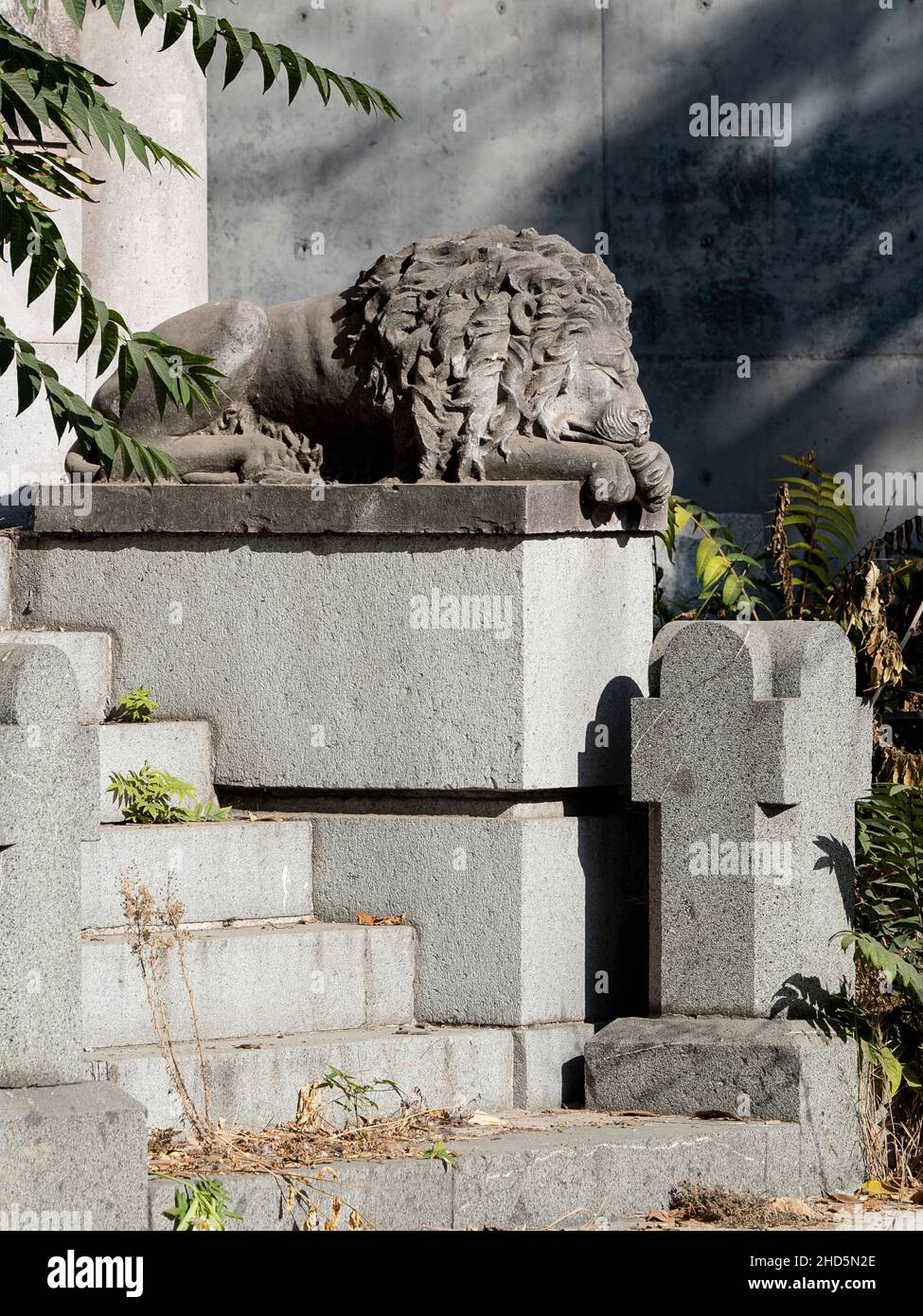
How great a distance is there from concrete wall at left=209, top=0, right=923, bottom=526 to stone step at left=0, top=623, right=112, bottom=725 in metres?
4.68

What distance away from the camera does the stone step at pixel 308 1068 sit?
5504mm

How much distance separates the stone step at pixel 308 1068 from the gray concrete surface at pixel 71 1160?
629 millimetres

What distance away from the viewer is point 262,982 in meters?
5.96

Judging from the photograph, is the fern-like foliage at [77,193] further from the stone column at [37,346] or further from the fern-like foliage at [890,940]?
the stone column at [37,346]

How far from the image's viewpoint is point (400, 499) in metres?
A: 6.39

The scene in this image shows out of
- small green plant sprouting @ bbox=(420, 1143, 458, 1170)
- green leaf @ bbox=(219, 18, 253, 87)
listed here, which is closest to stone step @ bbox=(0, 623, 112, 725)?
small green plant sprouting @ bbox=(420, 1143, 458, 1170)

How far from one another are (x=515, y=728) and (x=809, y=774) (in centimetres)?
94

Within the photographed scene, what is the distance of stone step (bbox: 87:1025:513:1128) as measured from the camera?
5.50 m

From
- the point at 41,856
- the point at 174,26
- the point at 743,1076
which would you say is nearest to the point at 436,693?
the point at 743,1076

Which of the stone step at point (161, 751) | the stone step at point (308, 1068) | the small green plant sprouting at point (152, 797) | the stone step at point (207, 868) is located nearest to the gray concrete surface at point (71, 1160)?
the stone step at point (308, 1068)

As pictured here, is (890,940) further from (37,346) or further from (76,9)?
(37,346)

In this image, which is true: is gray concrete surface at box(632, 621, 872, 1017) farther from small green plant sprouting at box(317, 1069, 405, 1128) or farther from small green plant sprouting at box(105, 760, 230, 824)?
small green plant sprouting at box(105, 760, 230, 824)

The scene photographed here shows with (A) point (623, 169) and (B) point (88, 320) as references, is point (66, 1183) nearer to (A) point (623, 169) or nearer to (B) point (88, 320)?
(B) point (88, 320)

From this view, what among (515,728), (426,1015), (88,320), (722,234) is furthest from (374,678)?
(722,234)
